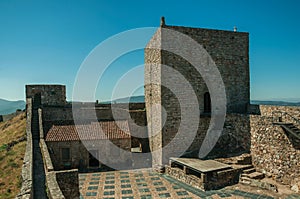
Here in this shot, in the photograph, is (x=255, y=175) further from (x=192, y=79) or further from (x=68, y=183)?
(x=68, y=183)

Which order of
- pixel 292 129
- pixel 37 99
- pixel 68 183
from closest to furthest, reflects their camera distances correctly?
pixel 68 183 → pixel 292 129 → pixel 37 99

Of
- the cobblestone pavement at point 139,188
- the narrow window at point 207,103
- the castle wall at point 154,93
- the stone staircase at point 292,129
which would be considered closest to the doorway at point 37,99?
the cobblestone pavement at point 139,188

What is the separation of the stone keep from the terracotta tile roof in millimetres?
2197

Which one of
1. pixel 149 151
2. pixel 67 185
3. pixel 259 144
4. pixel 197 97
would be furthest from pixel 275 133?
pixel 67 185

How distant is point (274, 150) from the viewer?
11484mm

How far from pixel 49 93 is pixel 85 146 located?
7.20m

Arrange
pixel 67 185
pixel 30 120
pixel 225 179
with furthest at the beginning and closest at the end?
pixel 30 120 → pixel 225 179 → pixel 67 185

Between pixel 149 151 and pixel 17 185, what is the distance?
29.0ft

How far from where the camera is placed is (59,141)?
572 inches

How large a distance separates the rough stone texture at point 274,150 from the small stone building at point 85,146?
8088mm

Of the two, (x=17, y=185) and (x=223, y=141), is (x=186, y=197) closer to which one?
(x=223, y=141)

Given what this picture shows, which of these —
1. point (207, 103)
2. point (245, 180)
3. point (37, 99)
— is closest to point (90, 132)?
point (37, 99)

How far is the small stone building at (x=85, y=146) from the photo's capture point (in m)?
14.5

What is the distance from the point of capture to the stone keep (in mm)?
13945
